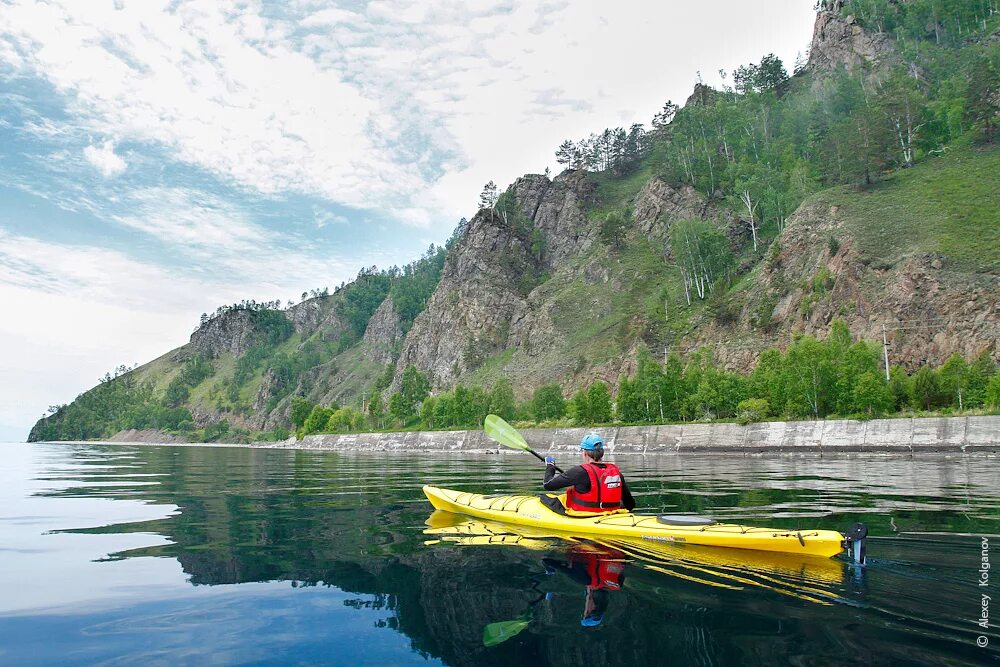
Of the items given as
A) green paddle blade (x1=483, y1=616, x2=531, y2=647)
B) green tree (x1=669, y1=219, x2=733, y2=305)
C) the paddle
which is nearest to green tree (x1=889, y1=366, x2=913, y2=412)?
the paddle

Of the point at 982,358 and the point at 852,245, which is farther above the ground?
the point at 852,245

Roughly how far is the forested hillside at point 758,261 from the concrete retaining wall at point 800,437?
14.7 feet

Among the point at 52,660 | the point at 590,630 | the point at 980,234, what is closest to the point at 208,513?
the point at 52,660

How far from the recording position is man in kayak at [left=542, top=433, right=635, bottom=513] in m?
11.6

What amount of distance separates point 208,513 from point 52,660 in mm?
10400

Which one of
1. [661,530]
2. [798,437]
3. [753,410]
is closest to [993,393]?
[798,437]

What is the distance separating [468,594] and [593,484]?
4.87 m

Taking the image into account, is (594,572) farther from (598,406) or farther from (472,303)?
(472,303)

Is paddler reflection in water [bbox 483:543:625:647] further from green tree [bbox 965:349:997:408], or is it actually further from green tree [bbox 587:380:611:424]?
green tree [bbox 587:380:611:424]

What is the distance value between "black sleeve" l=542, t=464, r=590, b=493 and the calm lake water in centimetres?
105

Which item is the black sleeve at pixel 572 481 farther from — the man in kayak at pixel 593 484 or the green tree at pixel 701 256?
the green tree at pixel 701 256

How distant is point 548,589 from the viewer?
7.67m

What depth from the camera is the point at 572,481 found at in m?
11.6

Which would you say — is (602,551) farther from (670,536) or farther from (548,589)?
(548,589)
